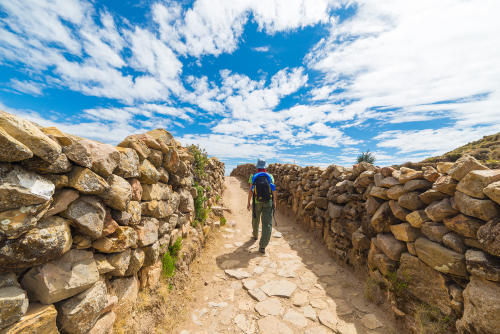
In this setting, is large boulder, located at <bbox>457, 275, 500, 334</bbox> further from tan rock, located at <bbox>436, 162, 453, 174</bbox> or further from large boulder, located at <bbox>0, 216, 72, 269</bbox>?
large boulder, located at <bbox>0, 216, 72, 269</bbox>

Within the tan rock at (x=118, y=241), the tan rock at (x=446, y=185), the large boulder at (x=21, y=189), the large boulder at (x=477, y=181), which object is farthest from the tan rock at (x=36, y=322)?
the tan rock at (x=446, y=185)

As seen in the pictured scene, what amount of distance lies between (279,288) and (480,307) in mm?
3263

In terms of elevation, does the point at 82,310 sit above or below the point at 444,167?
below

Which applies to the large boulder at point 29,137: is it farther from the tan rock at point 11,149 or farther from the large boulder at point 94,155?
the large boulder at point 94,155

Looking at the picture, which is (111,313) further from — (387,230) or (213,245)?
(387,230)

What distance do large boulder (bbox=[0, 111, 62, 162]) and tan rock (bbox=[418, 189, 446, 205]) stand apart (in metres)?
5.16

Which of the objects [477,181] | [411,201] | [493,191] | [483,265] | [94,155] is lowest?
[483,265]

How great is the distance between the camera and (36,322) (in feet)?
6.26

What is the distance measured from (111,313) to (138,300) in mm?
578

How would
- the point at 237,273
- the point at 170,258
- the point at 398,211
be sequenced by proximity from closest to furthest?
1. the point at 398,211
2. the point at 170,258
3. the point at 237,273

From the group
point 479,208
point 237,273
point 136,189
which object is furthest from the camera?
point 237,273

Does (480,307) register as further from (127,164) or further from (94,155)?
(94,155)

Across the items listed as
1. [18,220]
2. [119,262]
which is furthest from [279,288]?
[18,220]

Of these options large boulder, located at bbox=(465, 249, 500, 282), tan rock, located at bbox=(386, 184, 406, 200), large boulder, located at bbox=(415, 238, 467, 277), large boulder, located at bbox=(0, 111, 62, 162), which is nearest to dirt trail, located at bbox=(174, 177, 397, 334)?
large boulder, located at bbox=(415, 238, 467, 277)
